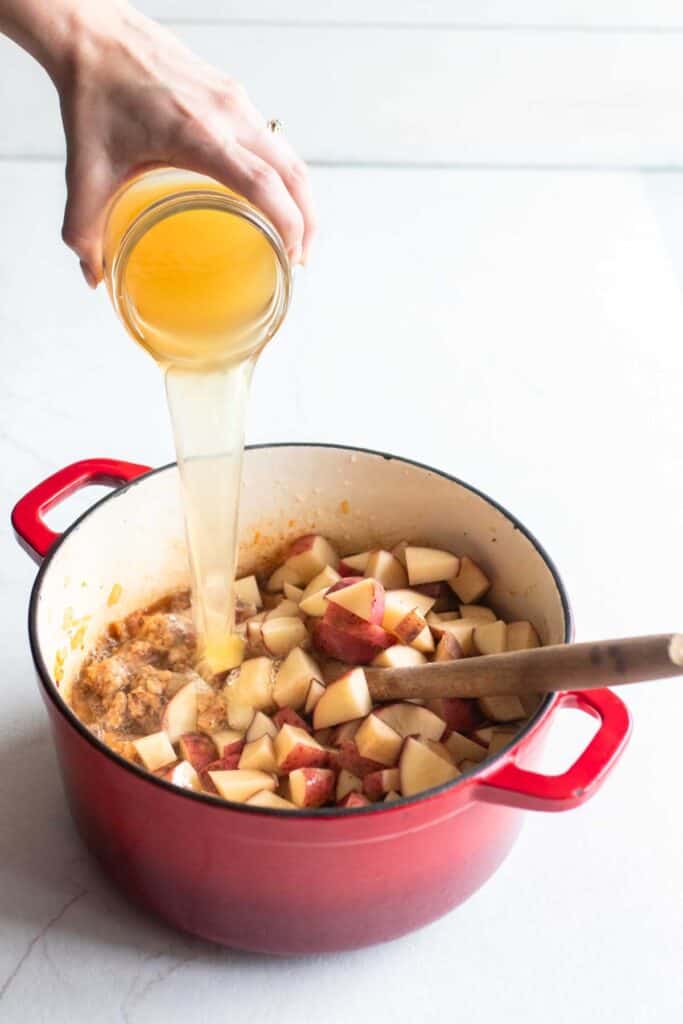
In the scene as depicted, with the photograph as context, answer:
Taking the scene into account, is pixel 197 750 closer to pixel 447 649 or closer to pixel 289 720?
pixel 289 720

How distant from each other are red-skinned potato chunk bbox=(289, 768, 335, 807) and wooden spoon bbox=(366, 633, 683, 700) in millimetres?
99

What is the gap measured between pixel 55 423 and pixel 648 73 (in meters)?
1.31

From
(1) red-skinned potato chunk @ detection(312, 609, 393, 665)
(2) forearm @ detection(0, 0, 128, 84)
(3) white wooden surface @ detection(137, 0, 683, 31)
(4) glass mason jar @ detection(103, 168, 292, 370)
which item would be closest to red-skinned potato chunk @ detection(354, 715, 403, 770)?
(1) red-skinned potato chunk @ detection(312, 609, 393, 665)

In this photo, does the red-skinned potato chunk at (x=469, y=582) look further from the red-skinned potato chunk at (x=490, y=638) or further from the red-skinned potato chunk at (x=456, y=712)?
the red-skinned potato chunk at (x=456, y=712)

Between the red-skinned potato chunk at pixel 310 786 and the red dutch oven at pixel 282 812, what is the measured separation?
0.12 m

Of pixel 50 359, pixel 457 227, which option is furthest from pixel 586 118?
pixel 50 359

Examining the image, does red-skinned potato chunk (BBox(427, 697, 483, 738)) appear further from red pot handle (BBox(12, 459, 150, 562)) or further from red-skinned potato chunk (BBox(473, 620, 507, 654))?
red pot handle (BBox(12, 459, 150, 562))

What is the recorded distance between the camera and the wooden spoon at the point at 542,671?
85cm

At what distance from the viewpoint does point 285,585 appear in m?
1.29

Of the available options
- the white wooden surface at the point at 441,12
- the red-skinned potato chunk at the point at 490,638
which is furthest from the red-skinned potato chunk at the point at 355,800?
the white wooden surface at the point at 441,12

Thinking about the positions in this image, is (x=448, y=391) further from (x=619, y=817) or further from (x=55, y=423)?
(x=619, y=817)

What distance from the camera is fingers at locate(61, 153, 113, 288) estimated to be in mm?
969

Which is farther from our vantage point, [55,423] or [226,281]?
[55,423]

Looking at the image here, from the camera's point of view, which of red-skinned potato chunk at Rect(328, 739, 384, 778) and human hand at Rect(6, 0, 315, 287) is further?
red-skinned potato chunk at Rect(328, 739, 384, 778)
